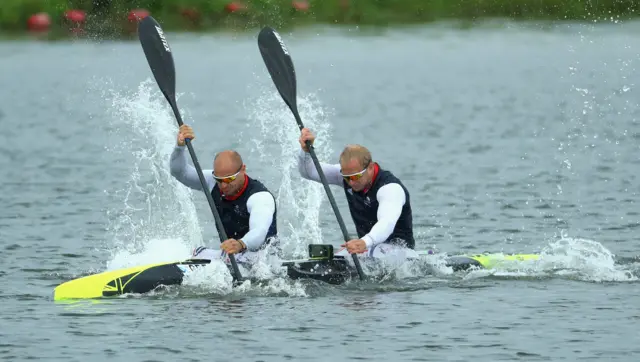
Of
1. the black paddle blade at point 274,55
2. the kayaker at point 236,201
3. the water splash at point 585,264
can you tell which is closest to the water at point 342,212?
the water splash at point 585,264

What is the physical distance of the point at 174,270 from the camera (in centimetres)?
1527

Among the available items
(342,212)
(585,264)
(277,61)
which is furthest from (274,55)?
(342,212)

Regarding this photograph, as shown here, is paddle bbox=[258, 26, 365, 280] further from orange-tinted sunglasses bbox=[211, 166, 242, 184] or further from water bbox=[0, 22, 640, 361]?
orange-tinted sunglasses bbox=[211, 166, 242, 184]

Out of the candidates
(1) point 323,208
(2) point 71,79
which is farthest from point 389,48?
(1) point 323,208

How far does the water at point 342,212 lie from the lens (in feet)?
44.7

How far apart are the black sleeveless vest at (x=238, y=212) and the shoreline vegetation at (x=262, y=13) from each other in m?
39.0

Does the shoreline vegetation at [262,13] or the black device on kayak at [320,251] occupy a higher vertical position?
the shoreline vegetation at [262,13]

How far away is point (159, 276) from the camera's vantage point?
15227 mm

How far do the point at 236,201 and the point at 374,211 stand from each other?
1.57m

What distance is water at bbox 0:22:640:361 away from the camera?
13609 millimetres

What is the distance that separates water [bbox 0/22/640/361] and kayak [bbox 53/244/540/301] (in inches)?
6.4

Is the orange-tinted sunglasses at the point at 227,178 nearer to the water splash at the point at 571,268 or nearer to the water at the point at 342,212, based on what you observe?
the water at the point at 342,212

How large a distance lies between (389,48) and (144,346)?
56.3 m

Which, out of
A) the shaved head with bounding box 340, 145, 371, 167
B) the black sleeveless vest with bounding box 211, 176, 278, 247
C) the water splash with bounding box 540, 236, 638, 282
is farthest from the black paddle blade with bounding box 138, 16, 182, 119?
the water splash with bounding box 540, 236, 638, 282
